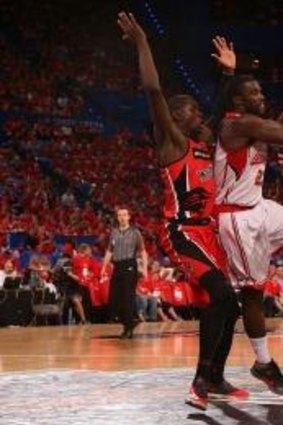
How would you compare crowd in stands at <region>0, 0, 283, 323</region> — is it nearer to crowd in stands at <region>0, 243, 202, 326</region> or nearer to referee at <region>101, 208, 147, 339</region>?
crowd in stands at <region>0, 243, 202, 326</region>

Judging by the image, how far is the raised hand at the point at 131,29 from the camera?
4906 mm

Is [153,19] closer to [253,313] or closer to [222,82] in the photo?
[222,82]

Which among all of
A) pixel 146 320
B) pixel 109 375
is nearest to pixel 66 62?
pixel 146 320

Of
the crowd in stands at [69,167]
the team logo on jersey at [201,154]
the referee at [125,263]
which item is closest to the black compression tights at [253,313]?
the team logo on jersey at [201,154]

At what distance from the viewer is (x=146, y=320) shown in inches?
582

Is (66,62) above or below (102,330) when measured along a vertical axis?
above

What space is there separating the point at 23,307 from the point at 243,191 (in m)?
8.72

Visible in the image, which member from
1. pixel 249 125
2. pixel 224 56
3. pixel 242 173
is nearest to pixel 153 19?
pixel 224 56

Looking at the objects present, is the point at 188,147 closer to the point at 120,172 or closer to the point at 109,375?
the point at 109,375

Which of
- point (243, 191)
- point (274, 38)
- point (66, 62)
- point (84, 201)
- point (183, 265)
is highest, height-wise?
point (274, 38)

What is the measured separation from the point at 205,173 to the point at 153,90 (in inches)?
22.5

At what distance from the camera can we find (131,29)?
494cm

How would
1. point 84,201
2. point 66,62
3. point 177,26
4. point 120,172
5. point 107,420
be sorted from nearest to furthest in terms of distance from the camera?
point 107,420, point 84,201, point 120,172, point 66,62, point 177,26

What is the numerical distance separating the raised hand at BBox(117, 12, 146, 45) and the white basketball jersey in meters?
0.74
